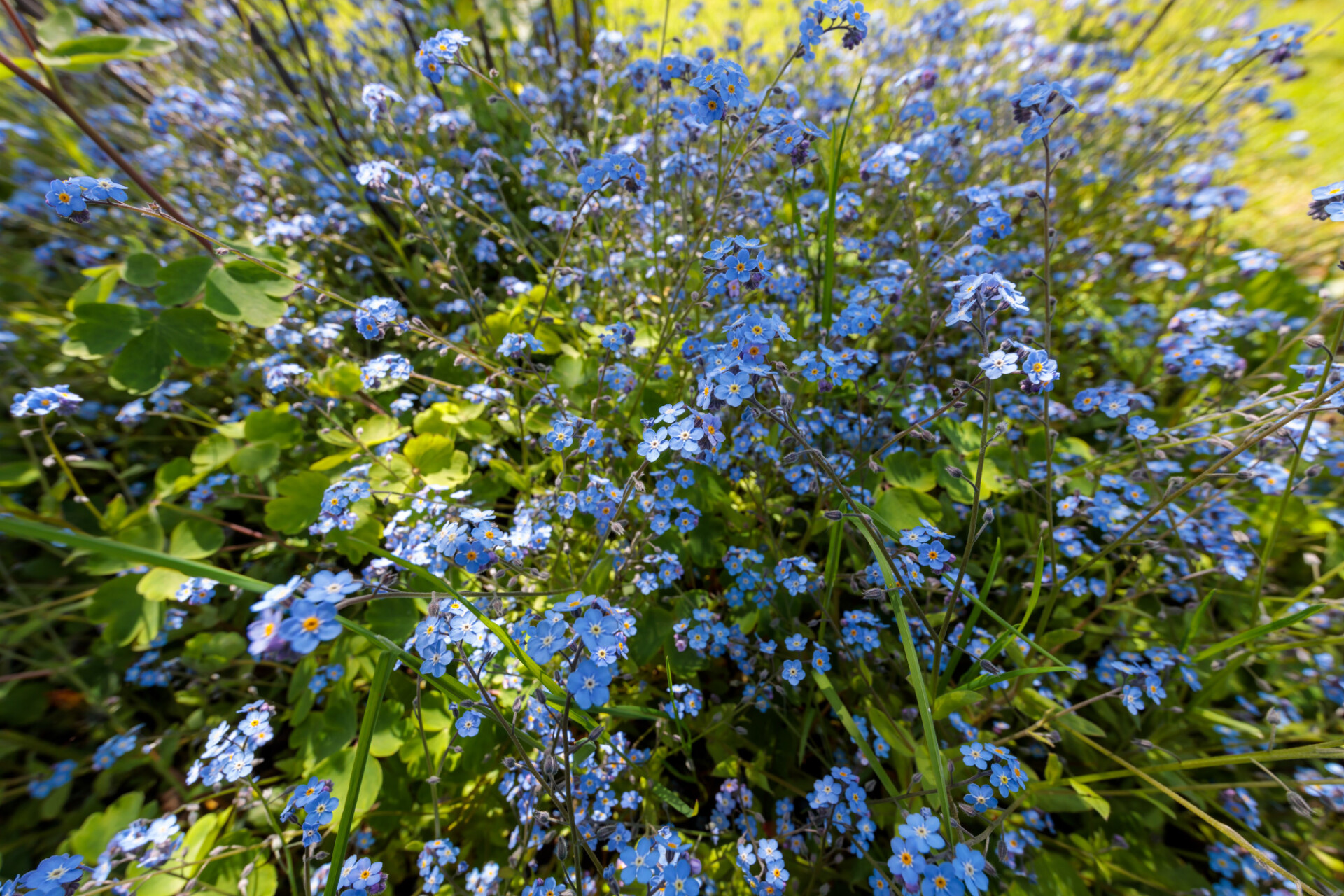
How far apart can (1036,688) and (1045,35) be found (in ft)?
20.9

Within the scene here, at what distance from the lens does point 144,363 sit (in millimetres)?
2502

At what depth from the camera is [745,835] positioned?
193cm

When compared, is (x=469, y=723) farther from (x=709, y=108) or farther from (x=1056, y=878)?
(x=709, y=108)

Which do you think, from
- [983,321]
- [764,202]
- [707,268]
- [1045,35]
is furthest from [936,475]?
[1045,35]

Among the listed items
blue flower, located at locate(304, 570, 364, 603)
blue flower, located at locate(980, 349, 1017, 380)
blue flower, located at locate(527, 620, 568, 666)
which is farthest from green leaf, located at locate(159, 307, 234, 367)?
blue flower, located at locate(980, 349, 1017, 380)

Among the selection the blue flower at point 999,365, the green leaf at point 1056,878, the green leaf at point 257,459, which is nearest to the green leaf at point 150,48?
the green leaf at point 257,459

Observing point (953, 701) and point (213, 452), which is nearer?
point (953, 701)

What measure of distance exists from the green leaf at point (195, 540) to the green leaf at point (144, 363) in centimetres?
62

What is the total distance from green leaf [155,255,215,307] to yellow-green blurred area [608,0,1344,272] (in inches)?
137

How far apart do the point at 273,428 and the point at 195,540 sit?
1.90 ft

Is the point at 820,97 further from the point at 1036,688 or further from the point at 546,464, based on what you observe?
the point at 1036,688

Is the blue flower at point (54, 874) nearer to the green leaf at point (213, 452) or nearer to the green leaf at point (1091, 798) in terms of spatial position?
the green leaf at point (213, 452)

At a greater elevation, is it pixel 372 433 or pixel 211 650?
pixel 372 433

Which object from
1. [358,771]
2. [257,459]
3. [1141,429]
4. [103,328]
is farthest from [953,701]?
[103,328]
